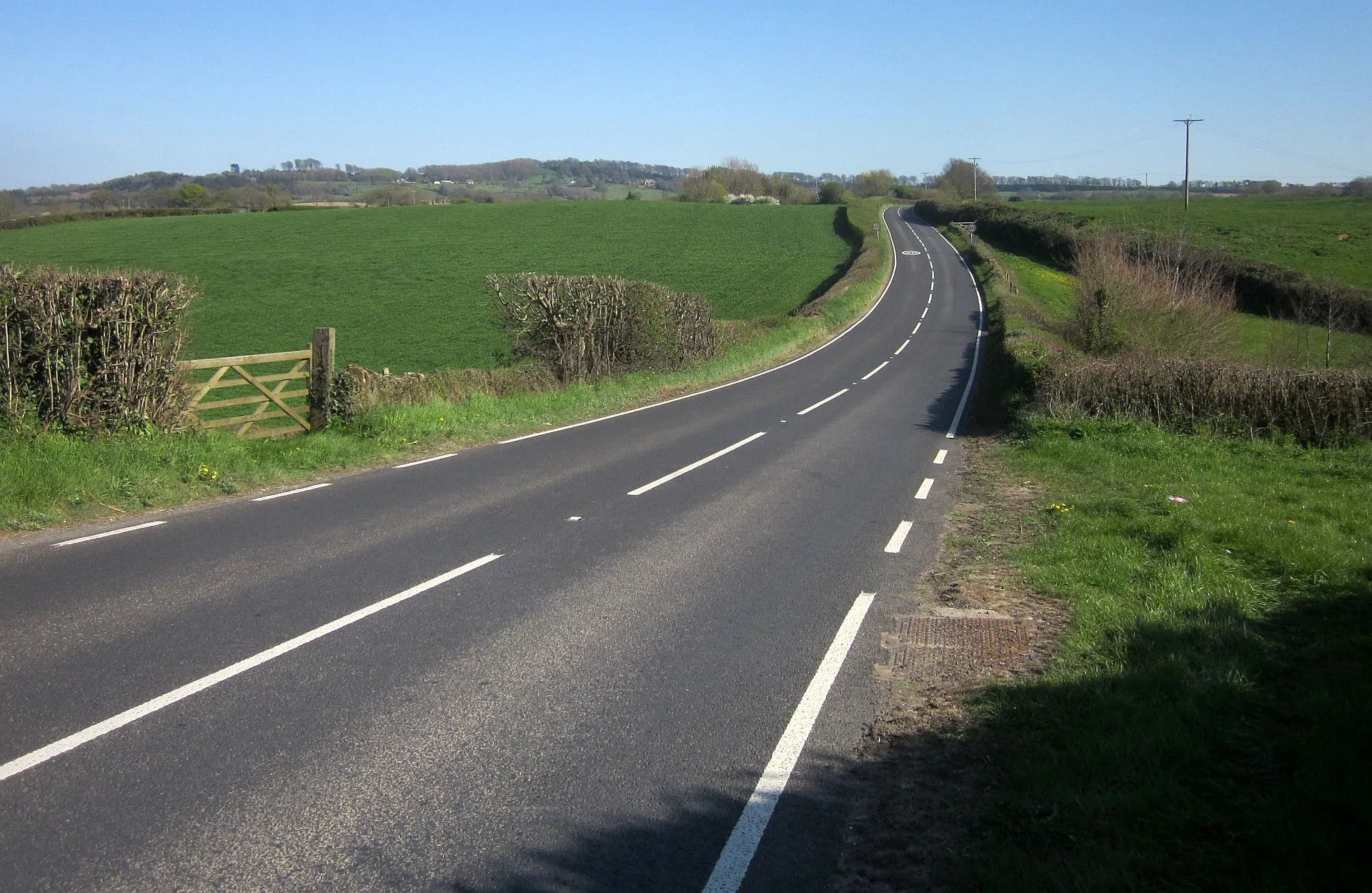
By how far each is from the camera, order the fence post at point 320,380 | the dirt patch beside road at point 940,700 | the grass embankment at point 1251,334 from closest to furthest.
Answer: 1. the dirt patch beside road at point 940,700
2. the fence post at point 320,380
3. the grass embankment at point 1251,334

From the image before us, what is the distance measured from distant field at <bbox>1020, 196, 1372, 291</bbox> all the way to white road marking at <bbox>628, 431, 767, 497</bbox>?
72.2ft

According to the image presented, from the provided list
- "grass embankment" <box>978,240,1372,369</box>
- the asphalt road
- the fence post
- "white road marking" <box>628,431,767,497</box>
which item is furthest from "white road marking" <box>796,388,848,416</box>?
the asphalt road

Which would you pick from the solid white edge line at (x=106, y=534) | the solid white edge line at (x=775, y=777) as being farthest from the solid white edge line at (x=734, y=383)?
the solid white edge line at (x=775, y=777)

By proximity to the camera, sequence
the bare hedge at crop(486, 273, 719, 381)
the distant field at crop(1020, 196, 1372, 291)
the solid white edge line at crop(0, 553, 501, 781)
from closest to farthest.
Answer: the solid white edge line at crop(0, 553, 501, 781) < the bare hedge at crop(486, 273, 719, 381) < the distant field at crop(1020, 196, 1372, 291)

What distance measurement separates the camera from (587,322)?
22719 millimetres

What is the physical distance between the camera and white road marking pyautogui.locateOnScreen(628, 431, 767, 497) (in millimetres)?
12211

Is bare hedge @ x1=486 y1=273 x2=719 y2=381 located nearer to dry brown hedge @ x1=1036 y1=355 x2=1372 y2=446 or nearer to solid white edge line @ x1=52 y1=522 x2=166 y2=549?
dry brown hedge @ x1=1036 y1=355 x2=1372 y2=446

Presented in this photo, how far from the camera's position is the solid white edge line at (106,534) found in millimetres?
8914

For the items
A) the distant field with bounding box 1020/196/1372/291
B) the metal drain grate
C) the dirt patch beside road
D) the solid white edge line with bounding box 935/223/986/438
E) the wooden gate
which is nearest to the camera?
the dirt patch beside road

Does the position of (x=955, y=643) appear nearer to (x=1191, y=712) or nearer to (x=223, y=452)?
(x=1191, y=712)

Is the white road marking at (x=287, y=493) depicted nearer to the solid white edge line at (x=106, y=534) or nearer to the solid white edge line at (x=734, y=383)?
the solid white edge line at (x=106, y=534)

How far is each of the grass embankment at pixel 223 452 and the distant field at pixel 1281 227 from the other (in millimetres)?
23437

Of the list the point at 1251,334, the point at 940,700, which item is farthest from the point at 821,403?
the point at 1251,334

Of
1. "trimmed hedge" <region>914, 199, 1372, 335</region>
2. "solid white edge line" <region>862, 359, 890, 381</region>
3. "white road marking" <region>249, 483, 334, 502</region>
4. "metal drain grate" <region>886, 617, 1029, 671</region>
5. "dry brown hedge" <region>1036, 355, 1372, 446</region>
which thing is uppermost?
"trimmed hedge" <region>914, 199, 1372, 335</region>
